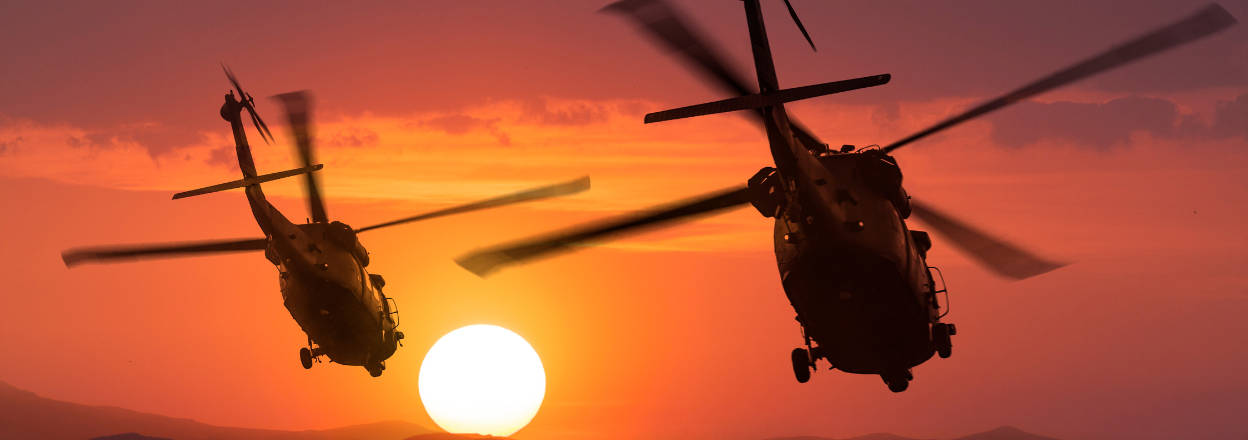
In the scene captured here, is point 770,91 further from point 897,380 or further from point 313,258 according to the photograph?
point 313,258

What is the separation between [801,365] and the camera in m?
20.1

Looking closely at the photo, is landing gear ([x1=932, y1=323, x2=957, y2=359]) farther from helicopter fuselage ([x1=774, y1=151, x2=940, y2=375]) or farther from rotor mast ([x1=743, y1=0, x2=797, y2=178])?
rotor mast ([x1=743, y1=0, x2=797, y2=178])

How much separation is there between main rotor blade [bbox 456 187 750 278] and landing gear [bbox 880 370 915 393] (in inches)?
186

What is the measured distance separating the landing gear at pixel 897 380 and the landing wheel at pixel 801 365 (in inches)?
60.5

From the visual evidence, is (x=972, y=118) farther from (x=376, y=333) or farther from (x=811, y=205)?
(x=376, y=333)

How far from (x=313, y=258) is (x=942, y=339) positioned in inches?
712

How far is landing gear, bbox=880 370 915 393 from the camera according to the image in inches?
770

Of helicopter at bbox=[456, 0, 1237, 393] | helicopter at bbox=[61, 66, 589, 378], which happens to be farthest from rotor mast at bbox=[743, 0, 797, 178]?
helicopter at bbox=[61, 66, 589, 378]

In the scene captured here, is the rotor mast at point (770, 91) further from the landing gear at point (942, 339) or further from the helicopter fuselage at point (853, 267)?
the landing gear at point (942, 339)

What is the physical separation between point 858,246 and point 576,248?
5.45 meters

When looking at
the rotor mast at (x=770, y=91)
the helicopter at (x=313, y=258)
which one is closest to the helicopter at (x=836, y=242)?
the rotor mast at (x=770, y=91)

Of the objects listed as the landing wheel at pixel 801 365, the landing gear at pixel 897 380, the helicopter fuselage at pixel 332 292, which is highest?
the helicopter fuselage at pixel 332 292

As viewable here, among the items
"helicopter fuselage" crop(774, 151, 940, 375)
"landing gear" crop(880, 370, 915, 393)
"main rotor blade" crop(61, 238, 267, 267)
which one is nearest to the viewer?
"helicopter fuselage" crop(774, 151, 940, 375)

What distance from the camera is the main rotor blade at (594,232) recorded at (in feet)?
60.4
